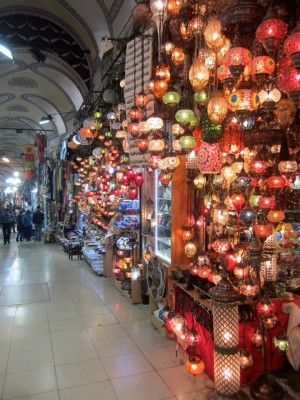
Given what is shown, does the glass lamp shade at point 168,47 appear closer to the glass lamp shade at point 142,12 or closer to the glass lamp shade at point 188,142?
the glass lamp shade at point 142,12

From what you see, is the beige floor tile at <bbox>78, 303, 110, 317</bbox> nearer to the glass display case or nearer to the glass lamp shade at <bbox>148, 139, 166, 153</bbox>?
the glass display case

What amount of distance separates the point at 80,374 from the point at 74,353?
0.49 m

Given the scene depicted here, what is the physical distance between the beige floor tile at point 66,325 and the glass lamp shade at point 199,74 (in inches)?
143

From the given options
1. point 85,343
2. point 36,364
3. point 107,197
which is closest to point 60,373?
point 36,364

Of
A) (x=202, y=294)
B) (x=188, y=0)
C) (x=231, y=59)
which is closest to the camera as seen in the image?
(x=231, y=59)

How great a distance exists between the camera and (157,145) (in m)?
3.71

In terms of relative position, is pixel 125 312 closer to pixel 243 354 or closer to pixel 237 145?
pixel 243 354

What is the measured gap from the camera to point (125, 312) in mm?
5215

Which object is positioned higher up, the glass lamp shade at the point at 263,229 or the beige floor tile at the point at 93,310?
the glass lamp shade at the point at 263,229

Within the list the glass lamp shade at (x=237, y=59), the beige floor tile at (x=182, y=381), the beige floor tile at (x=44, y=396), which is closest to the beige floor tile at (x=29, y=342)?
the beige floor tile at (x=44, y=396)

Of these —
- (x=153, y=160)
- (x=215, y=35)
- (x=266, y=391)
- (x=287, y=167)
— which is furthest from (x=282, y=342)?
(x=215, y=35)

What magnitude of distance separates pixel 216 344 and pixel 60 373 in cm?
→ 174

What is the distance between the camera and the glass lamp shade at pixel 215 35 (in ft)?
8.49

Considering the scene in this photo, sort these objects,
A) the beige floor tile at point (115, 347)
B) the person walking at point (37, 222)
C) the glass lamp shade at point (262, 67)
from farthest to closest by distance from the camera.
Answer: the person walking at point (37, 222)
the beige floor tile at point (115, 347)
the glass lamp shade at point (262, 67)
